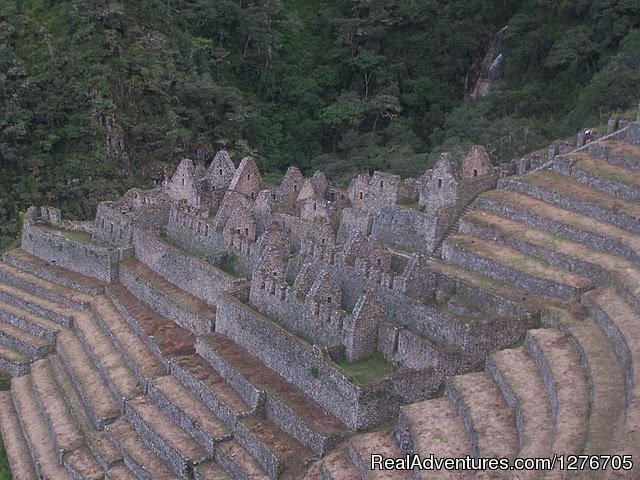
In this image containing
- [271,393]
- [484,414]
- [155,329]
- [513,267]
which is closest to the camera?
[484,414]

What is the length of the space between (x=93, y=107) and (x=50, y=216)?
17036 millimetres

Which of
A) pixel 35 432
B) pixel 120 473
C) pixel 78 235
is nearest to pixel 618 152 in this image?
pixel 120 473

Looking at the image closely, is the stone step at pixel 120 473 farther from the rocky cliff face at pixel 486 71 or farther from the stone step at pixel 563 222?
the rocky cliff face at pixel 486 71

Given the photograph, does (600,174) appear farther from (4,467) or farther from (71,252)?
(4,467)

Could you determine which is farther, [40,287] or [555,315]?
[40,287]

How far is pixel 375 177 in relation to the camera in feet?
122

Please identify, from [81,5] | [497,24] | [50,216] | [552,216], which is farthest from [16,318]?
[497,24]

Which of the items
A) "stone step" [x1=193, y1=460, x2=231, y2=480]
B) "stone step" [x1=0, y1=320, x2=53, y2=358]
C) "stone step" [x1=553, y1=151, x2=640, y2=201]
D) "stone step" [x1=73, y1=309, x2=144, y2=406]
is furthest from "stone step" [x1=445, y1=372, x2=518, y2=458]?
"stone step" [x1=0, y1=320, x2=53, y2=358]

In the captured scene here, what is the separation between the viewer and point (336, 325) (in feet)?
99.8

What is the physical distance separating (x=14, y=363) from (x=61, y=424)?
559cm

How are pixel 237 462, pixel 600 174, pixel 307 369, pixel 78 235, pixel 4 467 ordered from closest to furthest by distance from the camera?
pixel 237 462, pixel 307 369, pixel 4 467, pixel 600 174, pixel 78 235

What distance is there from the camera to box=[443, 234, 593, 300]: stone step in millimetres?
29828

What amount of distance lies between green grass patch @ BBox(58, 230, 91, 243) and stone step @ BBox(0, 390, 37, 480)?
8050mm

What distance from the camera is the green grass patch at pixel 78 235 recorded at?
44594mm
